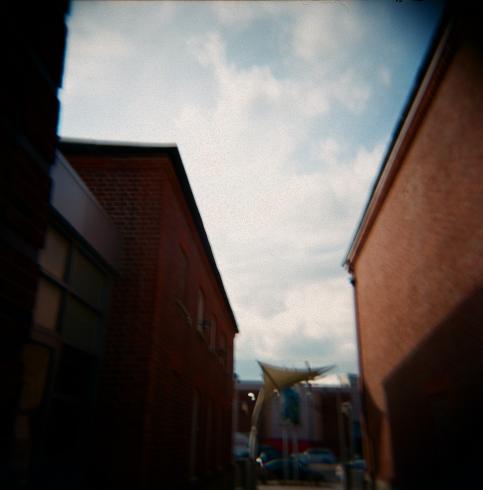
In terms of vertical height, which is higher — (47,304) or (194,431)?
(47,304)

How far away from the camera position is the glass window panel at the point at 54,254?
4865 millimetres

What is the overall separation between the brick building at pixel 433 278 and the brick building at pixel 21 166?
209 inches

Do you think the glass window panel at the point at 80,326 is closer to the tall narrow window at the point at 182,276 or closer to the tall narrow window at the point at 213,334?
the tall narrow window at the point at 182,276

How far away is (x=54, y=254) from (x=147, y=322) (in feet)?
7.11

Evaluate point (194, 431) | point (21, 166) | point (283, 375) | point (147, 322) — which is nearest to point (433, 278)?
point (147, 322)

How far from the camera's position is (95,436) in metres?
6.23

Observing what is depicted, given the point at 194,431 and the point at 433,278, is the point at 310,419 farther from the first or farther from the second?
the point at 433,278

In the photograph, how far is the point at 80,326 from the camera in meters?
5.79

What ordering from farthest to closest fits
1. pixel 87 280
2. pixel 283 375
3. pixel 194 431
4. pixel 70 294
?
pixel 283 375 < pixel 194 431 < pixel 87 280 < pixel 70 294

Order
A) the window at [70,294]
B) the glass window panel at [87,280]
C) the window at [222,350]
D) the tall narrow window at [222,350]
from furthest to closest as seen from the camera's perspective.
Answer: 1. the tall narrow window at [222,350]
2. the window at [222,350]
3. the glass window panel at [87,280]
4. the window at [70,294]

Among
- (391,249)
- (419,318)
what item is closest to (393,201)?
(391,249)

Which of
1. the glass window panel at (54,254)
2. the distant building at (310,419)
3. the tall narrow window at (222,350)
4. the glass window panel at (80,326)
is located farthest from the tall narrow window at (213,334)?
the distant building at (310,419)

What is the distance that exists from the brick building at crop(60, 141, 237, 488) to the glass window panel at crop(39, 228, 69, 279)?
1.68 metres

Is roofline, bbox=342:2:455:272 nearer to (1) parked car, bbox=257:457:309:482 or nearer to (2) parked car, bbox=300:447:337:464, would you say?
(1) parked car, bbox=257:457:309:482
